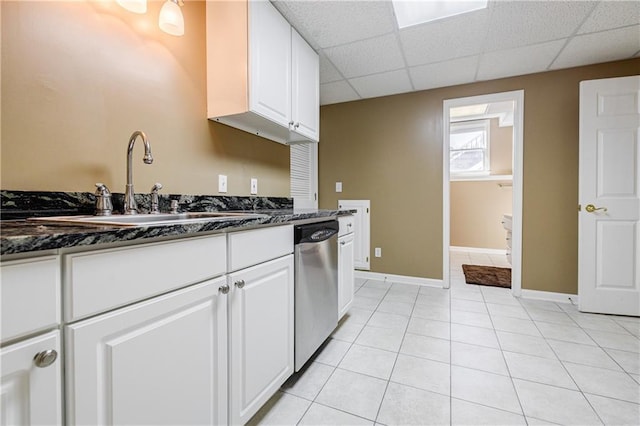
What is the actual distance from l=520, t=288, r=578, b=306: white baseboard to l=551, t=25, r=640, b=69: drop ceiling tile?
213cm

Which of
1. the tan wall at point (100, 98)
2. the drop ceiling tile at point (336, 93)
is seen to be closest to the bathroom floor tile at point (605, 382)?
the tan wall at point (100, 98)

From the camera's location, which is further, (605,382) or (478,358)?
(478,358)

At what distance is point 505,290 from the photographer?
2877 mm

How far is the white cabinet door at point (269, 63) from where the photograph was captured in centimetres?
152

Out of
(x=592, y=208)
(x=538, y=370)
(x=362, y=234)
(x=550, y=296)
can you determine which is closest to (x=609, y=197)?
(x=592, y=208)

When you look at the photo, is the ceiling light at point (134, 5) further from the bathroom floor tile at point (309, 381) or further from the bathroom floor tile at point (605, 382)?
the bathroom floor tile at point (605, 382)

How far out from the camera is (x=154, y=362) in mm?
712

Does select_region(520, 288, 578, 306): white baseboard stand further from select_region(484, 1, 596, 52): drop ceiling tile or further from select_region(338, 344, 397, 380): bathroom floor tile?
select_region(484, 1, 596, 52): drop ceiling tile

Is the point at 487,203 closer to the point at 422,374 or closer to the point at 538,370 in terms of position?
the point at 538,370

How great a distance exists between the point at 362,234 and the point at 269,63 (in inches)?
88.4

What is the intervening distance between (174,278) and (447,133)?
3.03 meters

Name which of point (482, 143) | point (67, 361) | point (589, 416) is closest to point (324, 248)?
point (67, 361)

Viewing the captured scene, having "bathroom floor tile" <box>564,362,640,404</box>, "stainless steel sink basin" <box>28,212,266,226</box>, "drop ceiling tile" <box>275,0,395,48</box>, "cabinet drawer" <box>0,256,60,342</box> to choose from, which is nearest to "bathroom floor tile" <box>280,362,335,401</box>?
"stainless steel sink basin" <box>28,212,266,226</box>

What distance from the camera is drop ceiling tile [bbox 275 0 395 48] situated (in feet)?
5.73
